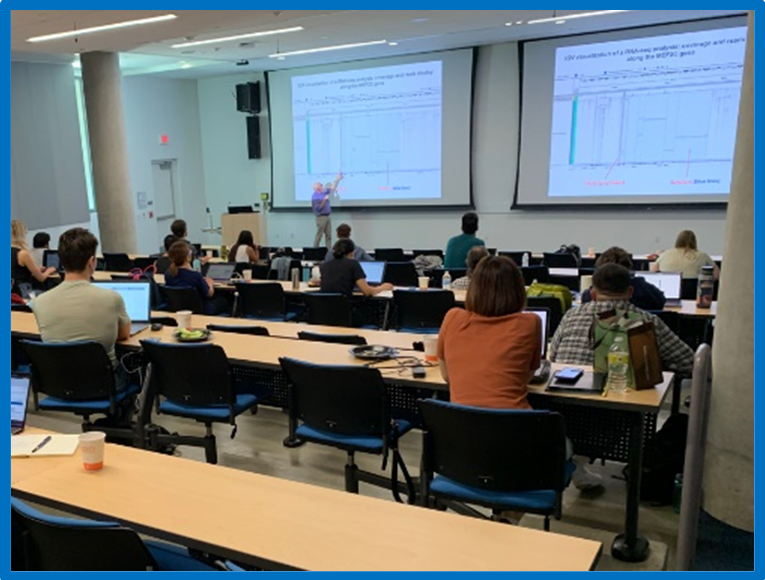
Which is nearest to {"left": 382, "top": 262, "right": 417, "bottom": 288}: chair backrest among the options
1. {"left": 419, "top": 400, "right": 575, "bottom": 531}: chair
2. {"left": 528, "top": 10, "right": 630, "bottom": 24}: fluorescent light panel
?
{"left": 528, "top": 10, "right": 630, "bottom": 24}: fluorescent light panel

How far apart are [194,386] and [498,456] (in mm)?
1772

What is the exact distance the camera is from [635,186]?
10164 mm

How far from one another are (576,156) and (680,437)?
311 inches

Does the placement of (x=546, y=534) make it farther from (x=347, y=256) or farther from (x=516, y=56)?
(x=516, y=56)

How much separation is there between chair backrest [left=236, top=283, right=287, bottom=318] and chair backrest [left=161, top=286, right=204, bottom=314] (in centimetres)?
44

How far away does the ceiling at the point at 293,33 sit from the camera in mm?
8070

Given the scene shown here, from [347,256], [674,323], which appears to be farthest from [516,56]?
[674,323]

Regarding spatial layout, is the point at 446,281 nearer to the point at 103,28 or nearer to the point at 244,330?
the point at 244,330

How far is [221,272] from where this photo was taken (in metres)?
7.09

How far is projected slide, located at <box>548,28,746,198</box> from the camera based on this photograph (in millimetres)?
9328

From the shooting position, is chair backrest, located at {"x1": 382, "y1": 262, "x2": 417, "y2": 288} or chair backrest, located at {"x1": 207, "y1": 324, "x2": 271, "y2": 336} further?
chair backrest, located at {"x1": 382, "y1": 262, "x2": 417, "y2": 288}

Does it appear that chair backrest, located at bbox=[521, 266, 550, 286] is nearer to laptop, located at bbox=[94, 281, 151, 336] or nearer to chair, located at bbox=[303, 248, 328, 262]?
laptop, located at bbox=[94, 281, 151, 336]

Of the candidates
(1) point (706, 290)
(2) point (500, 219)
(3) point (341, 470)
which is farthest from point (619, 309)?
(2) point (500, 219)

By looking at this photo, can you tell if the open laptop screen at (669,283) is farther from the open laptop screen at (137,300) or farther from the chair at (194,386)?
the open laptop screen at (137,300)
